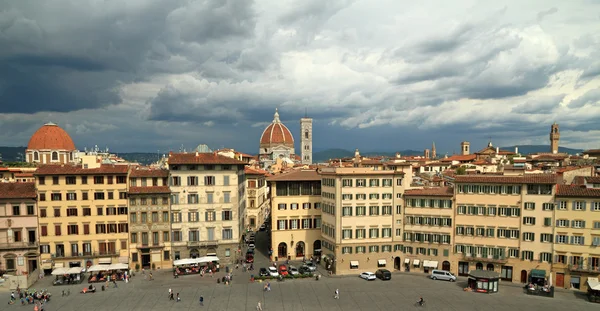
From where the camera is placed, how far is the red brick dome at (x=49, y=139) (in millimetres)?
146375

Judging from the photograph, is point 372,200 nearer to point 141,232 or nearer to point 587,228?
point 587,228

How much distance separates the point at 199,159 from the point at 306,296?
27859mm

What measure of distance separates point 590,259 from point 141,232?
62.4m

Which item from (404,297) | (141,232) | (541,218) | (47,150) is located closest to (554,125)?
(541,218)

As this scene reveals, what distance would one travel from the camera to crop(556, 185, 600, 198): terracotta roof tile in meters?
55.2

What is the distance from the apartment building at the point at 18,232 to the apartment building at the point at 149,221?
13.2m

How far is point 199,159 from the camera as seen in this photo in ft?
223

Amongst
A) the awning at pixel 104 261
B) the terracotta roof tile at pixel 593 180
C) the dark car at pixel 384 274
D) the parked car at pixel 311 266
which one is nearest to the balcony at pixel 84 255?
the awning at pixel 104 261

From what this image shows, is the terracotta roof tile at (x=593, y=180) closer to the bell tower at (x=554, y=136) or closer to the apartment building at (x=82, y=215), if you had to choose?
the apartment building at (x=82, y=215)

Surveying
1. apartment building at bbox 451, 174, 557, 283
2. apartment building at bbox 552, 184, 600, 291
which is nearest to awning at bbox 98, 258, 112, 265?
apartment building at bbox 451, 174, 557, 283

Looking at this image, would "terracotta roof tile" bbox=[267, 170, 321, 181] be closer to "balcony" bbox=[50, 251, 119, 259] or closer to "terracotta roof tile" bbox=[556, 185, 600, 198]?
"balcony" bbox=[50, 251, 119, 259]

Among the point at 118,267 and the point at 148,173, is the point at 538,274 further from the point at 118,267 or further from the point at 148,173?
the point at 148,173

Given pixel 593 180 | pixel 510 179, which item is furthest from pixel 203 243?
pixel 593 180

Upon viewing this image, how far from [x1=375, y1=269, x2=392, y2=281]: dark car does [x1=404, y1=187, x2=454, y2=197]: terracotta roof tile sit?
39.5ft
